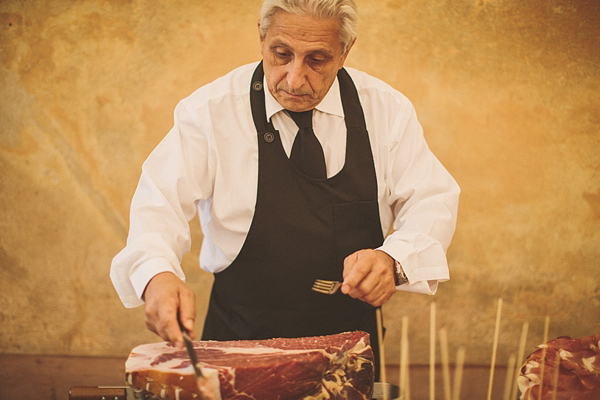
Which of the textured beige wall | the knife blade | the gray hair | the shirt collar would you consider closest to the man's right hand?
the knife blade

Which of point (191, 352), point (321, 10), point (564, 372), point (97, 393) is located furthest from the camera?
point (321, 10)

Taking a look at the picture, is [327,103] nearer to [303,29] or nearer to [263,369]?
[303,29]

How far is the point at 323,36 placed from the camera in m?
1.88

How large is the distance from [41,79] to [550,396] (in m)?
2.83

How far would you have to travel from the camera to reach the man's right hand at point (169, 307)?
1.50 meters

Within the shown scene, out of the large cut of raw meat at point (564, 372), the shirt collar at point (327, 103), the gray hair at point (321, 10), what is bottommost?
the large cut of raw meat at point (564, 372)

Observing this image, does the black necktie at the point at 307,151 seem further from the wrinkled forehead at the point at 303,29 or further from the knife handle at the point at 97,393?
the knife handle at the point at 97,393

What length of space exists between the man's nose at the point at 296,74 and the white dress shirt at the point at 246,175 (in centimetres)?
20

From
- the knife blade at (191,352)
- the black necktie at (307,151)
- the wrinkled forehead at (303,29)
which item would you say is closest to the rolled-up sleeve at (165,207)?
the knife blade at (191,352)

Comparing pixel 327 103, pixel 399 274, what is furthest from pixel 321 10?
pixel 399 274

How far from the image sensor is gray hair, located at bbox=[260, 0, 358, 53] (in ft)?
6.02

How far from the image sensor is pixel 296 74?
1.92 m

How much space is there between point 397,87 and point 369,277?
1579 millimetres

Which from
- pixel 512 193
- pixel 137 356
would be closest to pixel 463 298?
pixel 512 193
